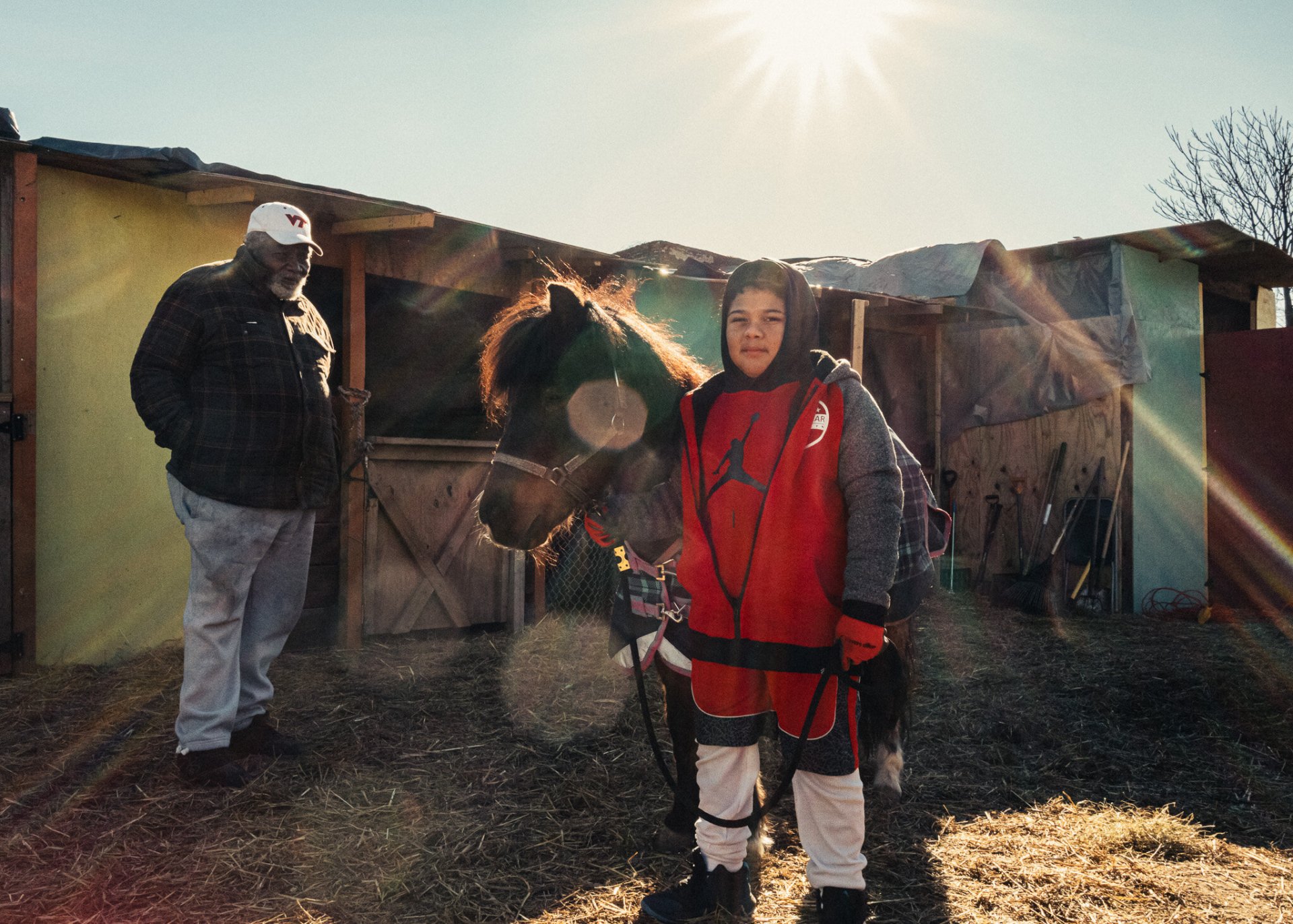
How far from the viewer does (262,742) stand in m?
3.19

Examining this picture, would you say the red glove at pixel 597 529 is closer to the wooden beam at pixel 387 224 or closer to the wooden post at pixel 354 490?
the wooden beam at pixel 387 224

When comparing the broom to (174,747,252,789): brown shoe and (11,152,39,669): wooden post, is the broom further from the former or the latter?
(11,152,39,669): wooden post

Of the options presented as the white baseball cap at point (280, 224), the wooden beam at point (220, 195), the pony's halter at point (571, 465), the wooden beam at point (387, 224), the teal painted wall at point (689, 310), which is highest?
the wooden beam at point (220, 195)

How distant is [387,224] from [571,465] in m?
3.47

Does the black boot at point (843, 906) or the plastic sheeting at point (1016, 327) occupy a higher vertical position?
the plastic sheeting at point (1016, 327)

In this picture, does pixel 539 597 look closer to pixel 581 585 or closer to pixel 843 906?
pixel 581 585

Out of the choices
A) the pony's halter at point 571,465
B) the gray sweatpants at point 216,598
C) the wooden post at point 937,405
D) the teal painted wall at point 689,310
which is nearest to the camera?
the pony's halter at point 571,465

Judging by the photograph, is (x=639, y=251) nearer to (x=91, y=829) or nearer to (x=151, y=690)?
(x=151, y=690)

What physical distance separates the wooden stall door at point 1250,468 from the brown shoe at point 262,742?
7749mm

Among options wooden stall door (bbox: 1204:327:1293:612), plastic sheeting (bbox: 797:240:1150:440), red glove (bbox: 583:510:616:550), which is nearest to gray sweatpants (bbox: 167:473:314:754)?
red glove (bbox: 583:510:616:550)

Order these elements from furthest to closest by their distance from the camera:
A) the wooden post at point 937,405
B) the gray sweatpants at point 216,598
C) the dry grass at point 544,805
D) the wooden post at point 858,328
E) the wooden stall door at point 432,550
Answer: the wooden post at point 937,405, the wooden post at point 858,328, the wooden stall door at point 432,550, the gray sweatpants at point 216,598, the dry grass at point 544,805

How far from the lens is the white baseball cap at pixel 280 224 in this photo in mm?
2992

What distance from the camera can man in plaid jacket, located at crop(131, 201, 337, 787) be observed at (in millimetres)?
2871

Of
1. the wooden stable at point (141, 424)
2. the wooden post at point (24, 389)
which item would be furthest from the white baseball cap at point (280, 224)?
the wooden post at point (24, 389)
